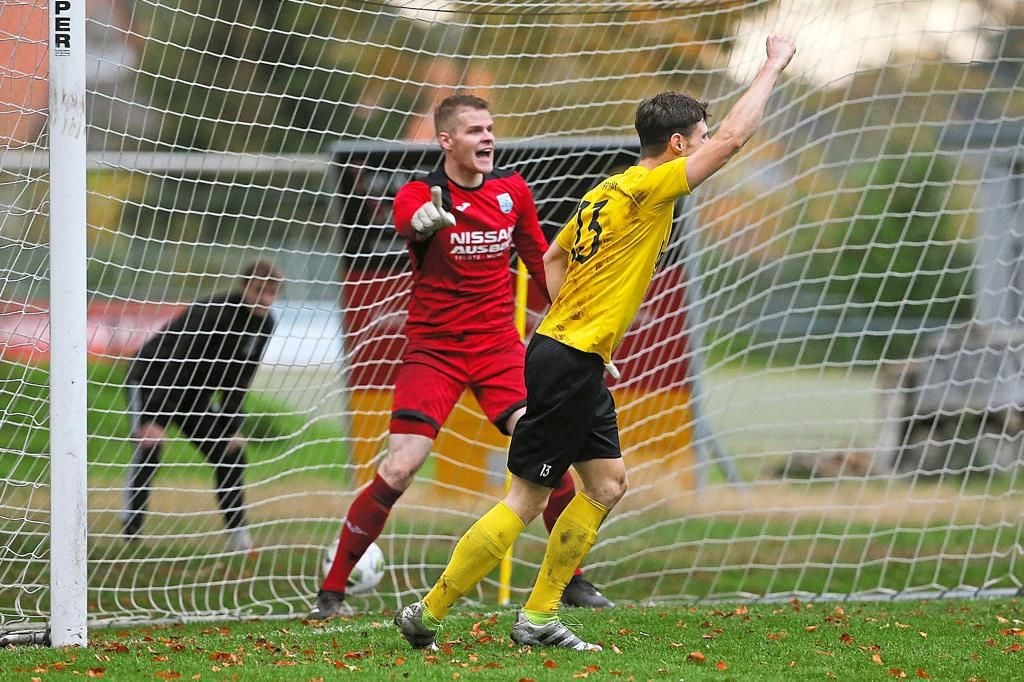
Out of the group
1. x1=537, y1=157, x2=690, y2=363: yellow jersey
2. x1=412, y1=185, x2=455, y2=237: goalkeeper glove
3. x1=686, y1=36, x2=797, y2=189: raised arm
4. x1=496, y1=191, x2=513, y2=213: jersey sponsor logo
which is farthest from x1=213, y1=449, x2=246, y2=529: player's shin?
x1=686, y1=36, x2=797, y2=189: raised arm

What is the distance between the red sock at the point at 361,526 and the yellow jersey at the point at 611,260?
55.9 inches

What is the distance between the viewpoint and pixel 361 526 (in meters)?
5.25

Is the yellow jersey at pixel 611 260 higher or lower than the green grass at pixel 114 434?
higher

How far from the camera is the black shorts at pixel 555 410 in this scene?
405cm

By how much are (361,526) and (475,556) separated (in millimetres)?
1319

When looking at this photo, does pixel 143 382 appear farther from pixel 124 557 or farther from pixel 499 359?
pixel 499 359

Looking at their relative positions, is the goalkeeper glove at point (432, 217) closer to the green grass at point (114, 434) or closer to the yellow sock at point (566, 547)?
the yellow sock at point (566, 547)

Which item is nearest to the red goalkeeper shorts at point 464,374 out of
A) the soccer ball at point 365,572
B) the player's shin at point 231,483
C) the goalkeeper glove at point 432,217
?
the goalkeeper glove at point 432,217

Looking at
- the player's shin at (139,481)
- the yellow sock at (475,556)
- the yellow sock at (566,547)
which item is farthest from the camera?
the player's shin at (139,481)

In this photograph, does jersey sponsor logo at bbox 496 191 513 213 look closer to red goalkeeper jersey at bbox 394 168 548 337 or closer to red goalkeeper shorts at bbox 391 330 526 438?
red goalkeeper jersey at bbox 394 168 548 337

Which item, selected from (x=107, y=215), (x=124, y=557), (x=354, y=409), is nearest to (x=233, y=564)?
(x=124, y=557)

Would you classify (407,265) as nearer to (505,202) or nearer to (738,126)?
(505,202)

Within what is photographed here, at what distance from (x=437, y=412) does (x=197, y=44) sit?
2958 millimetres

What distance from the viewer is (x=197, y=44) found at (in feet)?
22.6
